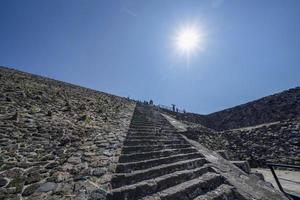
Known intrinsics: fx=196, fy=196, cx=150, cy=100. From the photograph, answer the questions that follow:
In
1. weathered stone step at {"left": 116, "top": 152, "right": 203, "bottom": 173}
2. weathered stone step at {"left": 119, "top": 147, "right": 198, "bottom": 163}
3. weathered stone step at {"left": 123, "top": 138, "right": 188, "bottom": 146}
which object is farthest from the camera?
weathered stone step at {"left": 123, "top": 138, "right": 188, "bottom": 146}

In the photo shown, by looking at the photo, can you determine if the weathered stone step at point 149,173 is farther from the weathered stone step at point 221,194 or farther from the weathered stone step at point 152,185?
the weathered stone step at point 221,194

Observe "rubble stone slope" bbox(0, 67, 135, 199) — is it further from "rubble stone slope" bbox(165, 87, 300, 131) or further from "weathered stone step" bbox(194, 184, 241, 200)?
"rubble stone slope" bbox(165, 87, 300, 131)

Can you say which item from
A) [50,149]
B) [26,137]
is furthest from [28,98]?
[50,149]

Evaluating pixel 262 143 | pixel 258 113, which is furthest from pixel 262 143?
pixel 258 113

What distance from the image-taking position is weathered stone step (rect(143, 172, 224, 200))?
2918 millimetres

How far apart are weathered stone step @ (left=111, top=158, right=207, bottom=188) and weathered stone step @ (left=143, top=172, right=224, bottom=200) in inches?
17.7

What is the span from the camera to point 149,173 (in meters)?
3.53

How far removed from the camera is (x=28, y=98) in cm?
635

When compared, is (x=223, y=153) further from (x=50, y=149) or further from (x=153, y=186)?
(x=50, y=149)

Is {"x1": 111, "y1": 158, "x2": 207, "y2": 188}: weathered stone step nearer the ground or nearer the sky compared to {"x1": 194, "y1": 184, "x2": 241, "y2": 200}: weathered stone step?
nearer the sky

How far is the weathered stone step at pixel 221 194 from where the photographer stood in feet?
10.1

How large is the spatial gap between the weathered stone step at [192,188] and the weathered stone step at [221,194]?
0.11 meters

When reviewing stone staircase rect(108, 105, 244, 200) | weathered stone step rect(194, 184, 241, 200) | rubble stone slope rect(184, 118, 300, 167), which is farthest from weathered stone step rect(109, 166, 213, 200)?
rubble stone slope rect(184, 118, 300, 167)

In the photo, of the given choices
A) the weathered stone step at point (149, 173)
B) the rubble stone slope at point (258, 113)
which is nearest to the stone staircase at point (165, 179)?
the weathered stone step at point (149, 173)
